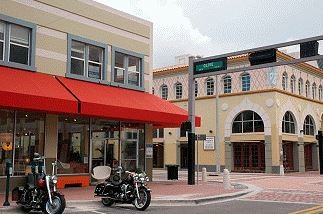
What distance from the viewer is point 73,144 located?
1886 cm

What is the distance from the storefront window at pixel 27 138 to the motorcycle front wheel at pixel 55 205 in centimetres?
609

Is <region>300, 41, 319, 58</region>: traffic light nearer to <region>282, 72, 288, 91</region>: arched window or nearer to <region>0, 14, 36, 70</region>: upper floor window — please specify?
<region>0, 14, 36, 70</region>: upper floor window

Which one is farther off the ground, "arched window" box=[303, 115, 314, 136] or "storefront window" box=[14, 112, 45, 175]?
"arched window" box=[303, 115, 314, 136]

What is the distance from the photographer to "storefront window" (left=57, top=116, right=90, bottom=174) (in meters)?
18.4

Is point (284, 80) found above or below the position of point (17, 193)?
above

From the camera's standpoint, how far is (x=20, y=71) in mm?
16688

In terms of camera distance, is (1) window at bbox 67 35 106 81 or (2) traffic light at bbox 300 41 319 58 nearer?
(2) traffic light at bbox 300 41 319 58

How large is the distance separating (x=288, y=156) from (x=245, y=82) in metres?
7.51

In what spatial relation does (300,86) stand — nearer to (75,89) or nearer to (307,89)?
(307,89)

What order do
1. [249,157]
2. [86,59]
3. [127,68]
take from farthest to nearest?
[249,157] < [127,68] < [86,59]

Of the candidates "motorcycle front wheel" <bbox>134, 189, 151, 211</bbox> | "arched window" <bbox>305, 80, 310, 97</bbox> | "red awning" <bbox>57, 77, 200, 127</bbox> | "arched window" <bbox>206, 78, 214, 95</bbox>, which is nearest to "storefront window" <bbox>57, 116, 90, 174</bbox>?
"red awning" <bbox>57, 77, 200, 127</bbox>

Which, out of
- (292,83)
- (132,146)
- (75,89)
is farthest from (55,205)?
(292,83)

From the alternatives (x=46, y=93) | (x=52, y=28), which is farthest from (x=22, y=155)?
(x=52, y=28)

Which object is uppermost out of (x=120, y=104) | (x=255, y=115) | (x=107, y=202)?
(x=255, y=115)
